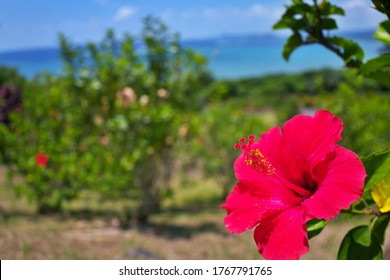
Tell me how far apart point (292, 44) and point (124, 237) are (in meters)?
3.20

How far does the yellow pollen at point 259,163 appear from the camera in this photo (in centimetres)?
73

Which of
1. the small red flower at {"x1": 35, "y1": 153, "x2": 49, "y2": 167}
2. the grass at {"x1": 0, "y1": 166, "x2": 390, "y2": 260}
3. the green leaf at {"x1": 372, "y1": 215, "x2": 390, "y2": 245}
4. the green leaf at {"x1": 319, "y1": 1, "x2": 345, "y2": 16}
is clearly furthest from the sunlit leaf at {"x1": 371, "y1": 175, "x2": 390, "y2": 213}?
the small red flower at {"x1": 35, "y1": 153, "x2": 49, "y2": 167}

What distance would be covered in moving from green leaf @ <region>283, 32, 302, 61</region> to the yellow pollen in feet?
1.31

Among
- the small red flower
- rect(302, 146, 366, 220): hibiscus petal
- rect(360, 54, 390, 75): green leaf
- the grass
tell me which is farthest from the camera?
the small red flower

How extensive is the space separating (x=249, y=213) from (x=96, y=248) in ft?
9.96

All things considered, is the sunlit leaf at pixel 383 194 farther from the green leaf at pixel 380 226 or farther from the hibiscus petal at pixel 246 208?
the hibiscus petal at pixel 246 208

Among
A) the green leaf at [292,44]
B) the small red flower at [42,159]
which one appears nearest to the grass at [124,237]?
the small red flower at [42,159]

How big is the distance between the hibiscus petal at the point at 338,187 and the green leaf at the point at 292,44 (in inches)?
16.9

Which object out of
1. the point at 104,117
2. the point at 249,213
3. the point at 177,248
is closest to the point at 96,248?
the point at 177,248

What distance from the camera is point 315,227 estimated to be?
2.39 feet

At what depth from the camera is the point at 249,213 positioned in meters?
0.71

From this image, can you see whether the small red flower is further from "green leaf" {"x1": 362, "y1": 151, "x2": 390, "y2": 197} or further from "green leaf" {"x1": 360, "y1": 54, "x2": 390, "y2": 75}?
"green leaf" {"x1": 362, "y1": 151, "x2": 390, "y2": 197}

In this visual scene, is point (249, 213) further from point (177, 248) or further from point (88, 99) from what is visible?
point (88, 99)

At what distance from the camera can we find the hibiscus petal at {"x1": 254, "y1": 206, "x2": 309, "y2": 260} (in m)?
0.64
